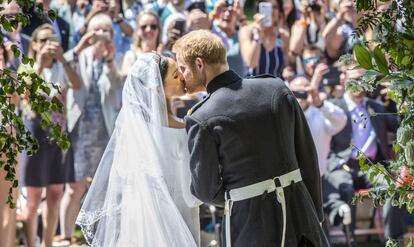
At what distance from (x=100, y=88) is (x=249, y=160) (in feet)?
17.3

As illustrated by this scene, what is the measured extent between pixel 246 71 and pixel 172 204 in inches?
187

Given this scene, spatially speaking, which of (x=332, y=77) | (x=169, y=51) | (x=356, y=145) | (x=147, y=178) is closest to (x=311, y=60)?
(x=332, y=77)

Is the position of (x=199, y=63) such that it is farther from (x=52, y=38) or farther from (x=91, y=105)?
(x=91, y=105)

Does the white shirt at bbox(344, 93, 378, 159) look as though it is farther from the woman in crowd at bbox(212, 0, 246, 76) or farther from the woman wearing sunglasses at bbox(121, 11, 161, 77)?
the woman wearing sunglasses at bbox(121, 11, 161, 77)

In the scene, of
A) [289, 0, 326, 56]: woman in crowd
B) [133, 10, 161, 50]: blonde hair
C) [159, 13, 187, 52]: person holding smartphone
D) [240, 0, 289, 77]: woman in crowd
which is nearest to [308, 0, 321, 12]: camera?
[289, 0, 326, 56]: woman in crowd

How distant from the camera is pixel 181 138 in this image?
16.6 ft

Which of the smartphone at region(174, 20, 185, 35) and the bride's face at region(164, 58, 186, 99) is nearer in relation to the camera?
the bride's face at region(164, 58, 186, 99)

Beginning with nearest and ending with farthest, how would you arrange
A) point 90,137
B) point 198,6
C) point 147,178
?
point 147,178 → point 90,137 → point 198,6

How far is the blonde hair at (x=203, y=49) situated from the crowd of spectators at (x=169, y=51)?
433 cm

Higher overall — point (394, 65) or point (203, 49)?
point (203, 49)

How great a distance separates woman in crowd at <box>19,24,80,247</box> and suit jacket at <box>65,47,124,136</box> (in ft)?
0.34

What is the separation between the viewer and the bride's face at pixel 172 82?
508cm

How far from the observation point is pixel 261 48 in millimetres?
9672

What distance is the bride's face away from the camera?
16.7ft
